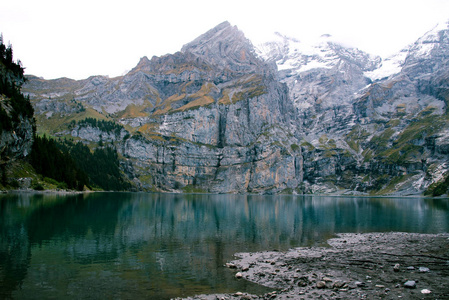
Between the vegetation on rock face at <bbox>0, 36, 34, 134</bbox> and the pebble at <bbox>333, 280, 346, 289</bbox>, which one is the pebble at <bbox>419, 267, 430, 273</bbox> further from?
the vegetation on rock face at <bbox>0, 36, 34, 134</bbox>

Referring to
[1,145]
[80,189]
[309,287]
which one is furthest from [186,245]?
[80,189]

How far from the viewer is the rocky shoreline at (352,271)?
71.5 feet

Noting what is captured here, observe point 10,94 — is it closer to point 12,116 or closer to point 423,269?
point 12,116

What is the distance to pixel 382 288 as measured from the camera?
22344mm

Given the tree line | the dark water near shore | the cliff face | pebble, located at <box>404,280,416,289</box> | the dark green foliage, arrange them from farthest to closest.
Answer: the dark green foliage
the tree line
the cliff face
the dark water near shore
pebble, located at <box>404,280,416,289</box>

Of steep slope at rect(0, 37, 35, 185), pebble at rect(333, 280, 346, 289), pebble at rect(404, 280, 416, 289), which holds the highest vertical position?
steep slope at rect(0, 37, 35, 185)

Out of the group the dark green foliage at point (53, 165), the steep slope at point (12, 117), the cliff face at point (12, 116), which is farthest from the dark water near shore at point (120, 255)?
the dark green foliage at point (53, 165)

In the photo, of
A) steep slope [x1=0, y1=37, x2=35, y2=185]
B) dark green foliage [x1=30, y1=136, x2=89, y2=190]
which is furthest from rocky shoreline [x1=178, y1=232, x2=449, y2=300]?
dark green foliage [x1=30, y1=136, x2=89, y2=190]

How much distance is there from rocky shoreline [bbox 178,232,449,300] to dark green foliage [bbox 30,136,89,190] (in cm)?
12278

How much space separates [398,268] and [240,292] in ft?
49.5

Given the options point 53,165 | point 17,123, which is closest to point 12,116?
point 17,123

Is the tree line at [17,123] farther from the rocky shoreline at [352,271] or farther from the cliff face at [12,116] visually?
the rocky shoreline at [352,271]

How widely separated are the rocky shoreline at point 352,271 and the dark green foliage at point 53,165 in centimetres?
12278

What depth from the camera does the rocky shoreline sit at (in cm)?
2180
